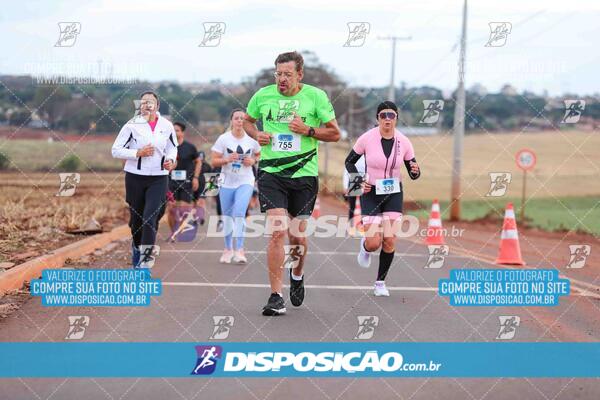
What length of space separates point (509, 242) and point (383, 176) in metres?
4.28

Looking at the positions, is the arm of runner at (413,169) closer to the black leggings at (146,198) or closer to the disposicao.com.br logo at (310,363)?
the black leggings at (146,198)

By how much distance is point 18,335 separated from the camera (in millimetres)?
7902

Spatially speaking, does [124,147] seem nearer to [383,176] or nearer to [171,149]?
[171,149]

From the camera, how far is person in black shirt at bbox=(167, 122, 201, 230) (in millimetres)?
16672

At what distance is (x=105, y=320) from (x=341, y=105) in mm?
67542

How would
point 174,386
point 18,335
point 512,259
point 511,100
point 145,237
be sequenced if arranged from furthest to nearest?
point 511,100, point 512,259, point 145,237, point 18,335, point 174,386

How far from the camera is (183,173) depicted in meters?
16.8

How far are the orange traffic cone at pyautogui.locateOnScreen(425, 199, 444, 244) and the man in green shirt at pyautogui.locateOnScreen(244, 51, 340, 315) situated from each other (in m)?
8.48

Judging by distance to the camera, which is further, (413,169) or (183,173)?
(183,173)

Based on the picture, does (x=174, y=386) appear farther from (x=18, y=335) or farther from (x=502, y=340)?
(x=502, y=340)

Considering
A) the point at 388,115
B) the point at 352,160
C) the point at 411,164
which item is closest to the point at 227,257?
the point at 352,160

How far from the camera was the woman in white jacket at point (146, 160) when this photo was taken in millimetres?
10922

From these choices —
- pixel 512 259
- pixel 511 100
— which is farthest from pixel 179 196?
pixel 511 100

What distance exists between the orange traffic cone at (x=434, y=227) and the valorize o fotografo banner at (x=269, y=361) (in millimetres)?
10787
